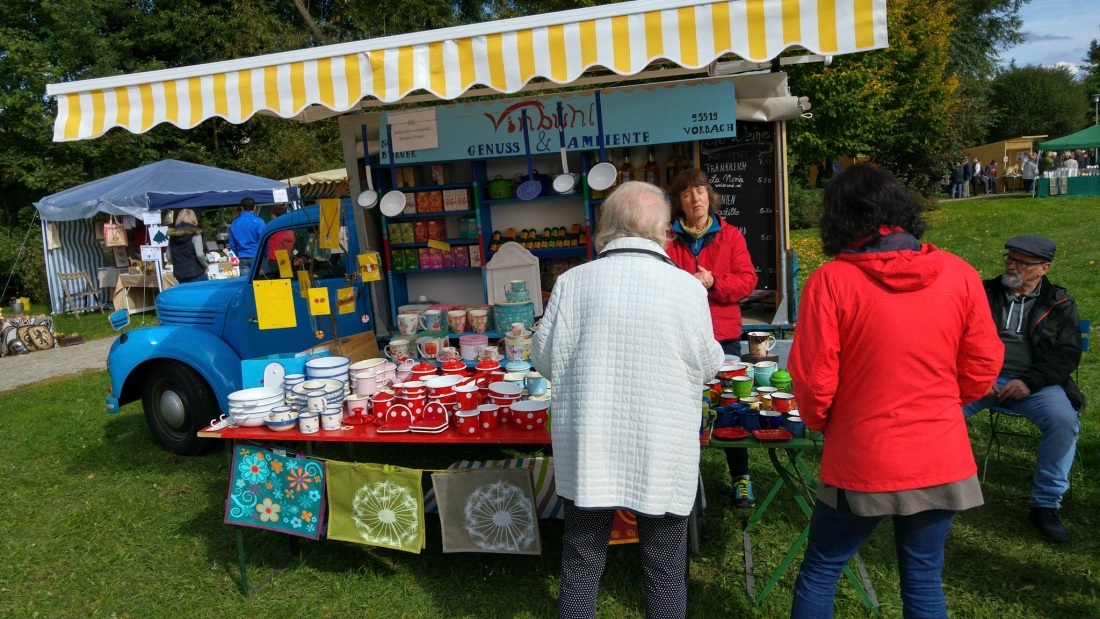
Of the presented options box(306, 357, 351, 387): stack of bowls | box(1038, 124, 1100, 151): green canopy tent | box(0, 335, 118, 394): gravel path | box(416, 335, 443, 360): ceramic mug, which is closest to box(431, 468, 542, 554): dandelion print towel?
box(306, 357, 351, 387): stack of bowls

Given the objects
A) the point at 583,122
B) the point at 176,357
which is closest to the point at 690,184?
the point at 583,122

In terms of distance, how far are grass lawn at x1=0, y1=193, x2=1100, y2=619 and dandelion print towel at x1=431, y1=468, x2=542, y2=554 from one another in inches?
10.7

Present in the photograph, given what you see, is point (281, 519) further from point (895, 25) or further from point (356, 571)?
point (895, 25)

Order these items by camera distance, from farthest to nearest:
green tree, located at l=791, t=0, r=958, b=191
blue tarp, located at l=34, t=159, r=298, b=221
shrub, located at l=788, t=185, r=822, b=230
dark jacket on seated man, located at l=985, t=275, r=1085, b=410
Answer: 1. shrub, located at l=788, t=185, r=822, b=230
2. green tree, located at l=791, t=0, r=958, b=191
3. blue tarp, located at l=34, t=159, r=298, b=221
4. dark jacket on seated man, located at l=985, t=275, r=1085, b=410

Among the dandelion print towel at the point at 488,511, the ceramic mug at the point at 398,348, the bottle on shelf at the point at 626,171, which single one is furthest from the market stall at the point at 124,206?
the dandelion print towel at the point at 488,511

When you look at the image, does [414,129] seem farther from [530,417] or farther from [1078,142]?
[1078,142]

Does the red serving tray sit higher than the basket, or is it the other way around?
the basket

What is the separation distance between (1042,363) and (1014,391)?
186 mm

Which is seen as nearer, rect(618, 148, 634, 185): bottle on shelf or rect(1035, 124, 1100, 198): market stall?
rect(618, 148, 634, 185): bottle on shelf

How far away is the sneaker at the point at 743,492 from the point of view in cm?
389

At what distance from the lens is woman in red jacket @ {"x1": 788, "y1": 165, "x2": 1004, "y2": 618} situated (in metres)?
2.04

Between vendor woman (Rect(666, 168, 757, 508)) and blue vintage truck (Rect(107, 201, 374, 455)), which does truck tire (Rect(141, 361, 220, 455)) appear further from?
vendor woman (Rect(666, 168, 757, 508))

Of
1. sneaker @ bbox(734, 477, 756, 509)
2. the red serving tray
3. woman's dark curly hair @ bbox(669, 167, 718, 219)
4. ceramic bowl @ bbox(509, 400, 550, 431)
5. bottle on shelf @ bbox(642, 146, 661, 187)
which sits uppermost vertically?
bottle on shelf @ bbox(642, 146, 661, 187)

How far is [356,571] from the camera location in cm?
364
